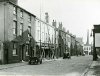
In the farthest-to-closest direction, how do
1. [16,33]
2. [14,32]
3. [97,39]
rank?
1. [97,39]
2. [16,33]
3. [14,32]

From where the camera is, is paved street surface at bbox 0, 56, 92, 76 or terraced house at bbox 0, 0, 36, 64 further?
terraced house at bbox 0, 0, 36, 64

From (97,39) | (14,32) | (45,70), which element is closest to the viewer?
(45,70)

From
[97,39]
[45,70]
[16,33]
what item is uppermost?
[16,33]

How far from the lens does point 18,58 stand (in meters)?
35.9

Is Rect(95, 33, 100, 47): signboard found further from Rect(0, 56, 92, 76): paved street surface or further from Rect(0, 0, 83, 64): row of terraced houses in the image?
Rect(0, 56, 92, 76): paved street surface

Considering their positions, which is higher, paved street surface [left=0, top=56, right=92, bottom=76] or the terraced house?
the terraced house

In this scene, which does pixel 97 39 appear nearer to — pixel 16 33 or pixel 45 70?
pixel 16 33

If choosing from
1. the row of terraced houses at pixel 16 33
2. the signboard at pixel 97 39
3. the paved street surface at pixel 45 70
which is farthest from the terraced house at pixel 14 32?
the signboard at pixel 97 39

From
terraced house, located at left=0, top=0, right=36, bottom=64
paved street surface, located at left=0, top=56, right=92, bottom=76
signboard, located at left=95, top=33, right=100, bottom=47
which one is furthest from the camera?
signboard, located at left=95, top=33, right=100, bottom=47

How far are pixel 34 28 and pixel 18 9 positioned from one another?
8615 mm

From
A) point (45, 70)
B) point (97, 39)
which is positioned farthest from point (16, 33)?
point (97, 39)

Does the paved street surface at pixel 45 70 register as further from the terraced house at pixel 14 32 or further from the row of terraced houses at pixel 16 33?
the row of terraced houses at pixel 16 33

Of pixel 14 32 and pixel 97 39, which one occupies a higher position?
pixel 14 32

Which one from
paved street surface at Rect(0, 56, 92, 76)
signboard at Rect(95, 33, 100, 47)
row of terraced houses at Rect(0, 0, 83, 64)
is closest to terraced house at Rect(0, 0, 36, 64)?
row of terraced houses at Rect(0, 0, 83, 64)
